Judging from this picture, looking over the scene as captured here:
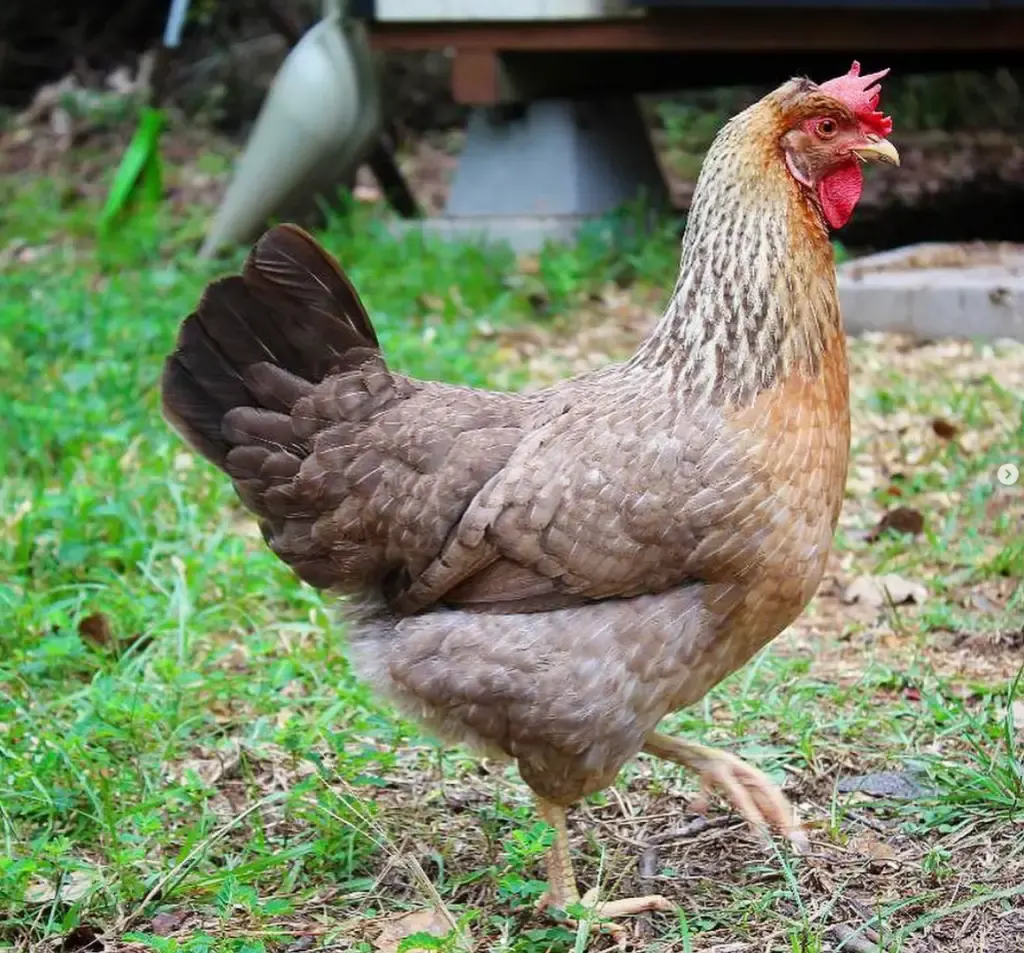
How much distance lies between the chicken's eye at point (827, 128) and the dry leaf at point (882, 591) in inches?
61.4

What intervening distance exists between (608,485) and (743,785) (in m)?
0.69

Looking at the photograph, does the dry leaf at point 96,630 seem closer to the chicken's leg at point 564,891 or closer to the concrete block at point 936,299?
the chicken's leg at point 564,891

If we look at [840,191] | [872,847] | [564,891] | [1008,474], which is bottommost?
[1008,474]

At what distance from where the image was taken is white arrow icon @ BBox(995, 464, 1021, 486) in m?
4.57

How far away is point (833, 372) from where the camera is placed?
279 cm

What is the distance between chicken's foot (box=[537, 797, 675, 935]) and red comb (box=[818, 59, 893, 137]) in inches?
56.4

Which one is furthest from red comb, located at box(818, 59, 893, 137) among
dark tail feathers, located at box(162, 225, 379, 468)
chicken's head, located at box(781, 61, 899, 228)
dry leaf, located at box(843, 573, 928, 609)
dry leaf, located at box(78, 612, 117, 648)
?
dry leaf, located at box(78, 612, 117, 648)

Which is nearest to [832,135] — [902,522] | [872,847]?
[872,847]

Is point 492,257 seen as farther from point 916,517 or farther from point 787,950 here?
point 787,950

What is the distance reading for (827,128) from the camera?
2770 mm

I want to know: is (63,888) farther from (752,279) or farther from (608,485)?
(752,279)

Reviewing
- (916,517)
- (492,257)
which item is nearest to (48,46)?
(492,257)

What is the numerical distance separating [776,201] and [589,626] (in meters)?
0.86

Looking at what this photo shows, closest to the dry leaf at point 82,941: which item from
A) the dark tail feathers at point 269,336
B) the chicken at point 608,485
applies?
the chicken at point 608,485
